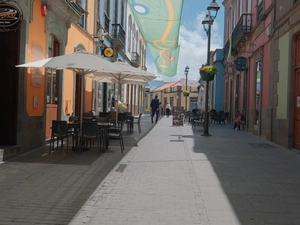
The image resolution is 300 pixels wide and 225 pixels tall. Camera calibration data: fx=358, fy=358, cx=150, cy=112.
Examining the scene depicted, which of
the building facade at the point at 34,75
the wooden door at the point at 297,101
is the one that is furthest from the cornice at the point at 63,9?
the wooden door at the point at 297,101

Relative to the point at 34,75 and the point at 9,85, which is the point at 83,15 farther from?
the point at 9,85

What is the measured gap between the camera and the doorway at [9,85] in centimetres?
832

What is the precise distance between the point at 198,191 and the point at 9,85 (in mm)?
5267

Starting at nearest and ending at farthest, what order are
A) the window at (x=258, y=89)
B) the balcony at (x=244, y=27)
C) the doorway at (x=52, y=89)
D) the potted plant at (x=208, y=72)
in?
the doorway at (x=52, y=89), the window at (x=258, y=89), the potted plant at (x=208, y=72), the balcony at (x=244, y=27)

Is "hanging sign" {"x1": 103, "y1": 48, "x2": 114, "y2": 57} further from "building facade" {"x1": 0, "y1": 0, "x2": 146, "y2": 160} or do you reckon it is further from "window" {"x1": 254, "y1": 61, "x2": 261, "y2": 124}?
"window" {"x1": 254, "y1": 61, "x2": 261, "y2": 124}

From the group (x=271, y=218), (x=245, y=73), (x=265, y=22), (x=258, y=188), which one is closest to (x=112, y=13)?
(x=245, y=73)

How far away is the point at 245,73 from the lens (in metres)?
18.6

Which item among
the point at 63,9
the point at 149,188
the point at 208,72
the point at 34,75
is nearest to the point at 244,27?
the point at 208,72

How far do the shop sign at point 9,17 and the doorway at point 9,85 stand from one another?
0.36m

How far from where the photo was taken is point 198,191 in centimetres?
552

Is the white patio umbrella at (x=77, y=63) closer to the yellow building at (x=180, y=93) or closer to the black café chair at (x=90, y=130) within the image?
the black café chair at (x=90, y=130)

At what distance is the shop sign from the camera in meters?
7.81

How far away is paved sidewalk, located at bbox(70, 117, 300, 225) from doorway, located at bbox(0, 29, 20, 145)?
9.05 feet

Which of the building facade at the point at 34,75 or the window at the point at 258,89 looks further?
the window at the point at 258,89
